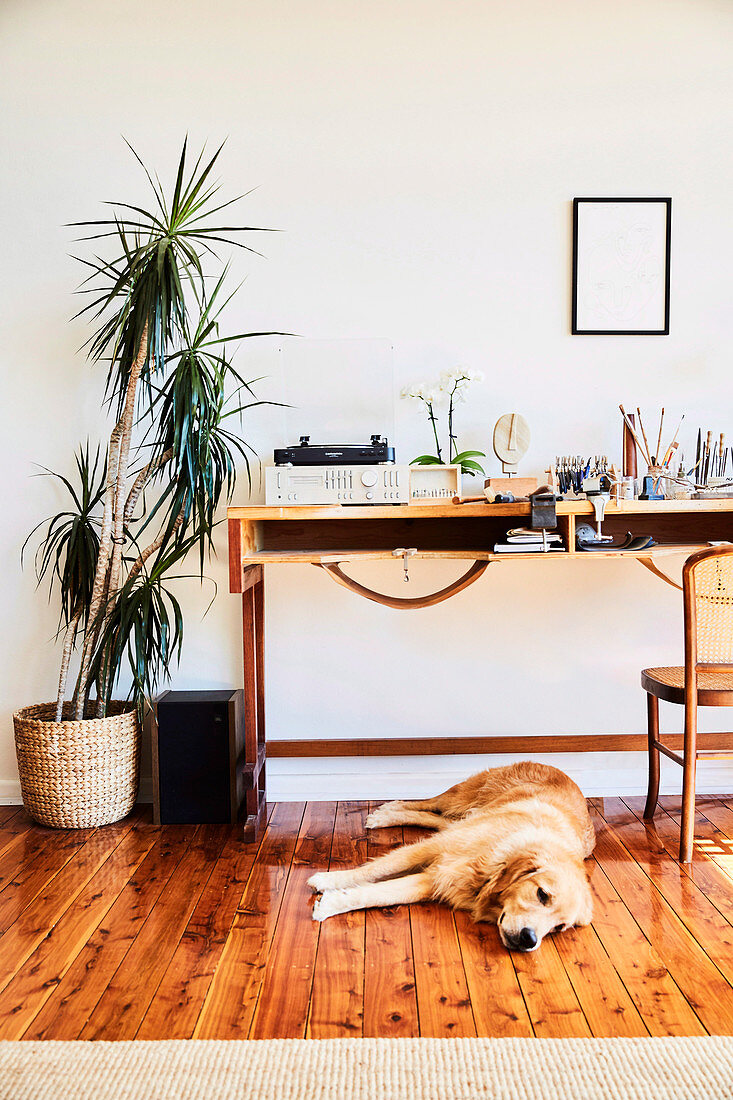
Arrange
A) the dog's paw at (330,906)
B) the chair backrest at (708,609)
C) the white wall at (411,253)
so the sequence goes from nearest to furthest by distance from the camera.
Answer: the dog's paw at (330,906), the chair backrest at (708,609), the white wall at (411,253)

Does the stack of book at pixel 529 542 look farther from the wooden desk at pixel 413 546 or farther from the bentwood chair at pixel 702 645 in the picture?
the bentwood chair at pixel 702 645

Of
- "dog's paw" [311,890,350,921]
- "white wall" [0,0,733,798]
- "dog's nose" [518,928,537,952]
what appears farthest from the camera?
"white wall" [0,0,733,798]

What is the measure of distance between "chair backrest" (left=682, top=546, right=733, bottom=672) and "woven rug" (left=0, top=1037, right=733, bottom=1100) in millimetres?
1149

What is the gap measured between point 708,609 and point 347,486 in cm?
117

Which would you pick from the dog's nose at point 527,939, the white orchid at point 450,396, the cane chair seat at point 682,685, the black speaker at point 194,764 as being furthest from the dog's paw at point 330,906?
the white orchid at point 450,396

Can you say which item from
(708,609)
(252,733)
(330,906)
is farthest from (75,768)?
(708,609)

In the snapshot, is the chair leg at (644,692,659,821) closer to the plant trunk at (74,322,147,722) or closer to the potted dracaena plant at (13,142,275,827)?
the potted dracaena plant at (13,142,275,827)

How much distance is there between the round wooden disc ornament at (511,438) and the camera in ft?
9.81

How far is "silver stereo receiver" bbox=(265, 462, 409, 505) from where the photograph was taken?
2.76 m

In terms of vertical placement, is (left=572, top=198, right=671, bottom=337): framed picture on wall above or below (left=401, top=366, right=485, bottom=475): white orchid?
above

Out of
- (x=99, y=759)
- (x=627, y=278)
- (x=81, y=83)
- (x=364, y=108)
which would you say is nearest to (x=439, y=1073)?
(x=99, y=759)

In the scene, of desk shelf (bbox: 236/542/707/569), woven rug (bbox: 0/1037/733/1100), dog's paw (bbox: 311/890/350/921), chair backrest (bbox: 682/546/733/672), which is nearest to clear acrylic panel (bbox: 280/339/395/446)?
desk shelf (bbox: 236/542/707/569)

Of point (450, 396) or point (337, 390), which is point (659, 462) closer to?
point (450, 396)

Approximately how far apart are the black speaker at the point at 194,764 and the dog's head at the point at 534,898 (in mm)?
1068
